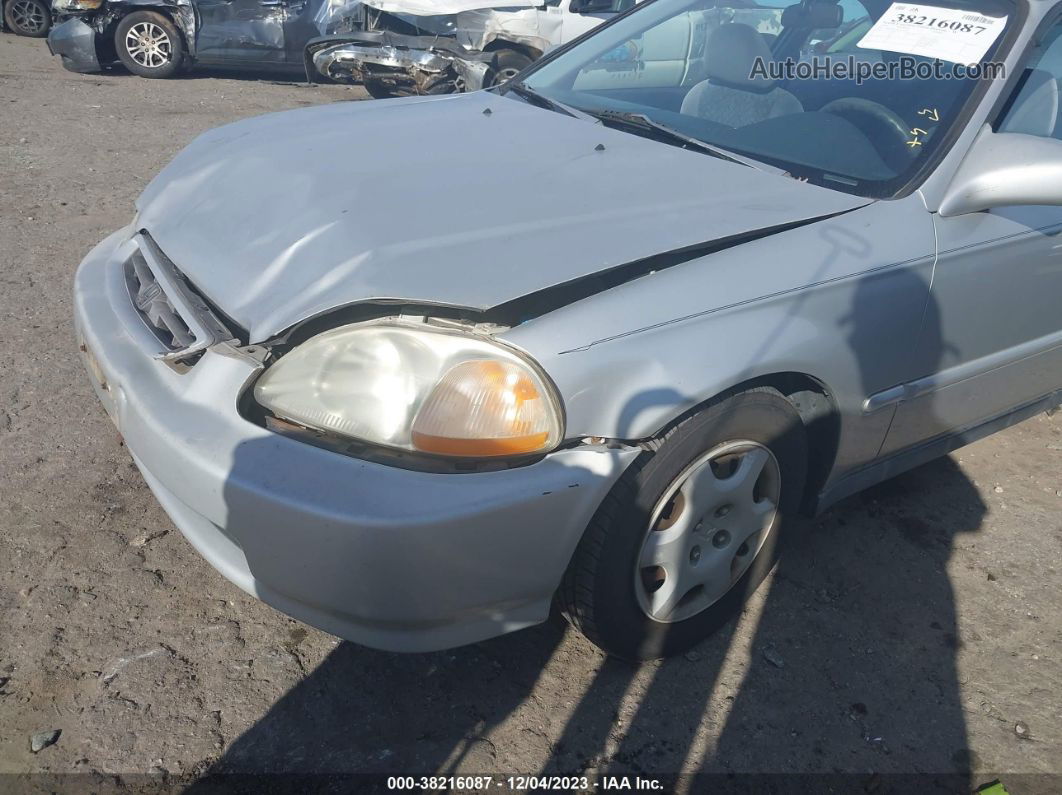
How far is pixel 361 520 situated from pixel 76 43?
10.0 m

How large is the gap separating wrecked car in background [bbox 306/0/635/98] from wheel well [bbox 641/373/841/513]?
22.6 ft

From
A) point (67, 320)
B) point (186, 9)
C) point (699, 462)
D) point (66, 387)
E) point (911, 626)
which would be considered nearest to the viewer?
point (699, 462)

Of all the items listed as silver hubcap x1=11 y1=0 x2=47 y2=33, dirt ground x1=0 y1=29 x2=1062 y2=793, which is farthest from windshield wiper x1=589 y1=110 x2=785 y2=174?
silver hubcap x1=11 y1=0 x2=47 y2=33

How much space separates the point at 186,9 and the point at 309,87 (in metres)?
1.48

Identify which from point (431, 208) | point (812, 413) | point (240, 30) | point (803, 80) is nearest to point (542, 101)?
point (803, 80)

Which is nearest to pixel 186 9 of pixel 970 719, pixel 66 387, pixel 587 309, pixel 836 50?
pixel 66 387

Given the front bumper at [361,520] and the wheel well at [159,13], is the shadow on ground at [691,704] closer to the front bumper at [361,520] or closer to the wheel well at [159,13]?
the front bumper at [361,520]

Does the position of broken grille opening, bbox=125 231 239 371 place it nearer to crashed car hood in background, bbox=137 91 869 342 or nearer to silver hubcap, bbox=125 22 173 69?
crashed car hood in background, bbox=137 91 869 342

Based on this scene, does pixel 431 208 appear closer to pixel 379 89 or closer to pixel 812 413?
pixel 812 413

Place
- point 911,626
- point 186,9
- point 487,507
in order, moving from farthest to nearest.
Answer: point 186,9 → point 911,626 → point 487,507

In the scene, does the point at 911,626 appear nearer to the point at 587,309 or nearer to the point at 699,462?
the point at 699,462

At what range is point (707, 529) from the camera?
7.23 ft

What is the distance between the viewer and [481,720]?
2.12 metres

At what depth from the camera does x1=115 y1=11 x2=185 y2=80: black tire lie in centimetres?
975
